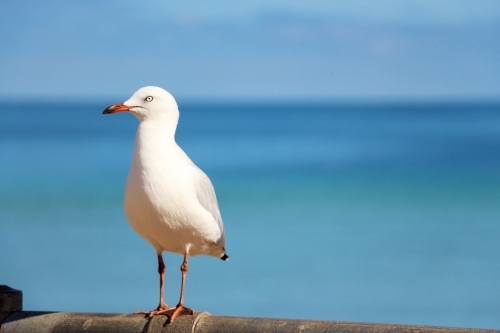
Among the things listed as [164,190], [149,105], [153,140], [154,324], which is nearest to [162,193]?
[164,190]

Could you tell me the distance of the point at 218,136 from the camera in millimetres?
64312

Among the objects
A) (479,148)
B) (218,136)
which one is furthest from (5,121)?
(479,148)

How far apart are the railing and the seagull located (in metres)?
0.24

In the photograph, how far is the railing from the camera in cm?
411

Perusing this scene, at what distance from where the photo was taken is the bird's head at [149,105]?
5.34 m

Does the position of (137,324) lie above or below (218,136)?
below

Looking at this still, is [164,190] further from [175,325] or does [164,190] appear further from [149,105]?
[175,325]

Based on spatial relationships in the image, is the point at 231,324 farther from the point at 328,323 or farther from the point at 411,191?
the point at 411,191

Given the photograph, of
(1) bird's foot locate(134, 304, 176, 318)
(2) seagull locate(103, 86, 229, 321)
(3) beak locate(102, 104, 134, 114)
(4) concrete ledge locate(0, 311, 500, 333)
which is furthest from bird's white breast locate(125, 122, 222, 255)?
(4) concrete ledge locate(0, 311, 500, 333)

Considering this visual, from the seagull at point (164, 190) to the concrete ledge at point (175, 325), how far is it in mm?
232

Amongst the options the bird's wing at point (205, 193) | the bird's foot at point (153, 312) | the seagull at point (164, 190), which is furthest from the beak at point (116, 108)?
the bird's foot at point (153, 312)

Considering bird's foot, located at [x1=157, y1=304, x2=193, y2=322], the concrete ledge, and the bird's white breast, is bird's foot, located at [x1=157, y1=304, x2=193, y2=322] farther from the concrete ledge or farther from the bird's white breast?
the bird's white breast

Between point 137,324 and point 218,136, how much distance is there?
59.7m

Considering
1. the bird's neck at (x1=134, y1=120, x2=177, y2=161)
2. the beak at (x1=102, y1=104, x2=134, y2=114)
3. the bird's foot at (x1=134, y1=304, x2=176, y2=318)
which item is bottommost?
the bird's foot at (x1=134, y1=304, x2=176, y2=318)
